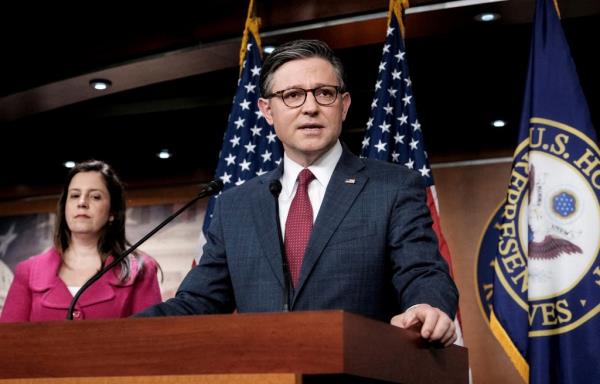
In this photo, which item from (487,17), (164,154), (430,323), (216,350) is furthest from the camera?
(164,154)

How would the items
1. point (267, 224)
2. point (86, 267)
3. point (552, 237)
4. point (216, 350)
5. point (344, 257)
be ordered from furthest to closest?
point (86, 267), point (552, 237), point (267, 224), point (344, 257), point (216, 350)

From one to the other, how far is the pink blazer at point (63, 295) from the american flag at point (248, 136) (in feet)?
2.10

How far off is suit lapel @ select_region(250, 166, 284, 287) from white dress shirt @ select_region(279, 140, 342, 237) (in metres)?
0.04

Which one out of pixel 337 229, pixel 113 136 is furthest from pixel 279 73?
pixel 113 136

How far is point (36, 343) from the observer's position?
1.52 metres

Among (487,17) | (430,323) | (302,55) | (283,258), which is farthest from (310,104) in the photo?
(487,17)

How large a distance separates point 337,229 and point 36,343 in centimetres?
83

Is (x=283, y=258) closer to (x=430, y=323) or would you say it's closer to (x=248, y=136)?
(x=430, y=323)

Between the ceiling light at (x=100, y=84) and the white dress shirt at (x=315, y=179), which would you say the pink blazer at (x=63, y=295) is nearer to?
the white dress shirt at (x=315, y=179)

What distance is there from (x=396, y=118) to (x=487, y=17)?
0.92m

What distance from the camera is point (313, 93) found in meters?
Answer: 2.23

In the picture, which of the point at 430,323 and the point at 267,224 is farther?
the point at 267,224

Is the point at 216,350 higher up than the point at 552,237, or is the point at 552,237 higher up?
the point at 552,237

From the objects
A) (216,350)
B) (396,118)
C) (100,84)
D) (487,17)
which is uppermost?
(100,84)
